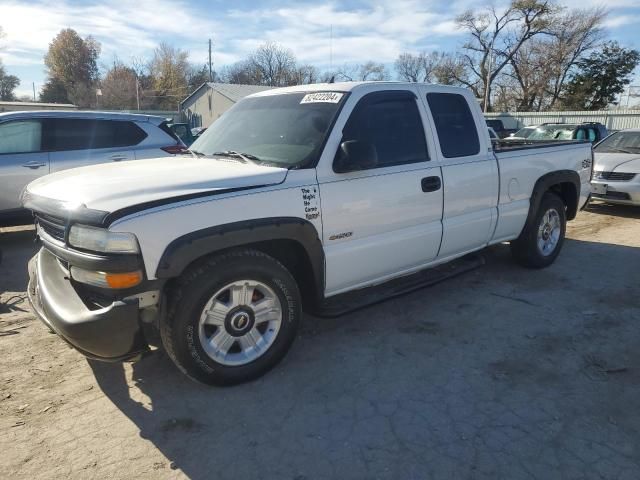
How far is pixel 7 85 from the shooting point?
249ft

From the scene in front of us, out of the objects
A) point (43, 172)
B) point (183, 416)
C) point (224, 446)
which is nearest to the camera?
point (224, 446)

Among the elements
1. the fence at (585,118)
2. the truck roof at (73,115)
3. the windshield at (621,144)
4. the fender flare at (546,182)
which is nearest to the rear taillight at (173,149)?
the truck roof at (73,115)

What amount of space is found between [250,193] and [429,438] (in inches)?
69.4

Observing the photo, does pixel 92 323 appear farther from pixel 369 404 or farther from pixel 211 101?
pixel 211 101

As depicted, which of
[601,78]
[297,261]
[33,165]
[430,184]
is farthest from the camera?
[601,78]

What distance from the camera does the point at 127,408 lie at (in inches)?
115

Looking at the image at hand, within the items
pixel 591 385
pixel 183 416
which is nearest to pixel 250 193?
pixel 183 416

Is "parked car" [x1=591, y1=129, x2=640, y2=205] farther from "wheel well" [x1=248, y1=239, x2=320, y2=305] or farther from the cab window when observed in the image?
"wheel well" [x1=248, y1=239, x2=320, y2=305]

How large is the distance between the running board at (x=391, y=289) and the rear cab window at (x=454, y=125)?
1.11 metres

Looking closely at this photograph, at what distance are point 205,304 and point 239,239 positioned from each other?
0.44 metres

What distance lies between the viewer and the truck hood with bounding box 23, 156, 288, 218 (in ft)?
8.89

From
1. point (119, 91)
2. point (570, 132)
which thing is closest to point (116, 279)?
point (570, 132)

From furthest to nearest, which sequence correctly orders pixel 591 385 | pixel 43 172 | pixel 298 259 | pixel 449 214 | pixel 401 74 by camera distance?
1. pixel 401 74
2. pixel 43 172
3. pixel 449 214
4. pixel 298 259
5. pixel 591 385

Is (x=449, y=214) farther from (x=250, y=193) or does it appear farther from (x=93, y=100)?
(x=93, y=100)
